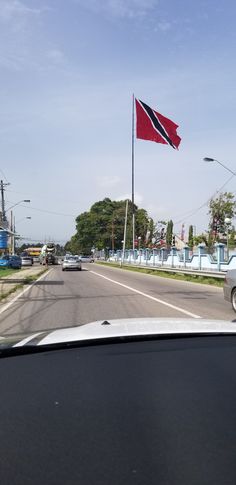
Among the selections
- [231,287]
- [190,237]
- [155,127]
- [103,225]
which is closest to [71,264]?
[155,127]

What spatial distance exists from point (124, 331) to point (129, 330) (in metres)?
0.05

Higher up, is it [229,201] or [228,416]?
[229,201]

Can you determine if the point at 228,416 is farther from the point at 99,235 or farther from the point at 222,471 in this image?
the point at 99,235

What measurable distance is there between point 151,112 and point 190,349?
33.9 metres

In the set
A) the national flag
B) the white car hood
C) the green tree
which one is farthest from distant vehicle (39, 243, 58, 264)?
the white car hood

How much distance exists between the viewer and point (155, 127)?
35.3 m

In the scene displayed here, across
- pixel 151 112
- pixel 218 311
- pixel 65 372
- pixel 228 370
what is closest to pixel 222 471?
pixel 228 370

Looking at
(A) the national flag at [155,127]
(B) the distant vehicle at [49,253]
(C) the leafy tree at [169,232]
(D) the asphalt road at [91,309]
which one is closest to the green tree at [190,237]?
(C) the leafy tree at [169,232]

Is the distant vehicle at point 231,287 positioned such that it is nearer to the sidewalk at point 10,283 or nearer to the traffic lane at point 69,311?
the traffic lane at point 69,311

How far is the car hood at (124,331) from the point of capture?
10.1 feet

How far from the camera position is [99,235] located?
13088 centimetres

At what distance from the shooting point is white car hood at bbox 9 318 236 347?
309 centimetres

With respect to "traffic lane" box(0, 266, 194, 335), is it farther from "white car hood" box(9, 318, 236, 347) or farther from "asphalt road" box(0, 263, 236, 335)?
"white car hood" box(9, 318, 236, 347)

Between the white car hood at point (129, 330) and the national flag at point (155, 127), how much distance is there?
31.8 meters
